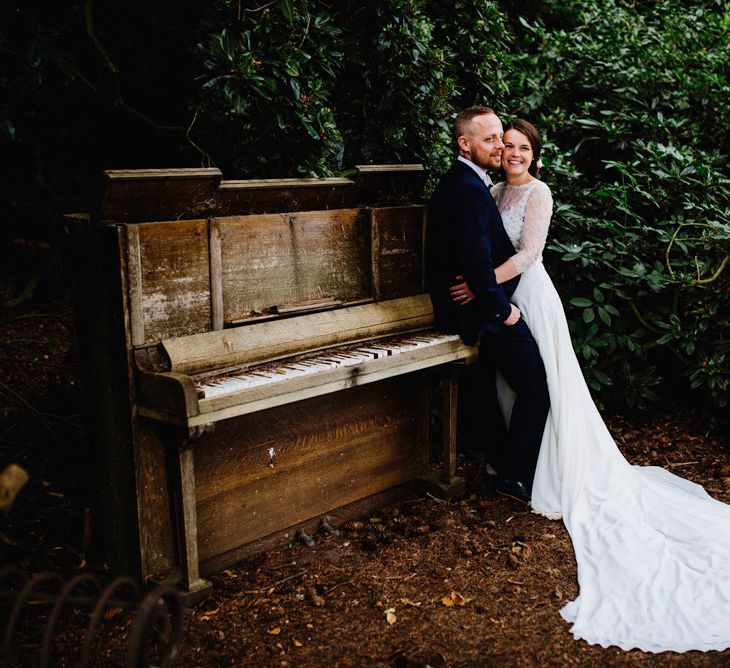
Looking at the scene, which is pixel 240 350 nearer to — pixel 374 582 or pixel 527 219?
pixel 374 582

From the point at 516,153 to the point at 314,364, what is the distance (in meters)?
1.74

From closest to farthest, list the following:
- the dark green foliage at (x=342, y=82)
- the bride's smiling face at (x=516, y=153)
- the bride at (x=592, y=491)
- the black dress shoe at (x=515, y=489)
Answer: the bride at (x=592, y=491), the dark green foliage at (x=342, y=82), the bride's smiling face at (x=516, y=153), the black dress shoe at (x=515, y=489)

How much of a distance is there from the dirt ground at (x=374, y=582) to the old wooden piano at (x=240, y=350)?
240 millimetres

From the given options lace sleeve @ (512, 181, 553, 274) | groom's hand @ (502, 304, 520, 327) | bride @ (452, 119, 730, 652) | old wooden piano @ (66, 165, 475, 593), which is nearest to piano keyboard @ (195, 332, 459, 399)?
old wooden piano @ (66, 165, 475, 593)

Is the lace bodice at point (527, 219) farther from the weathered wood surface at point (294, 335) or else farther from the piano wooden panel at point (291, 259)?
the piano wooden panel at point (291, 259)

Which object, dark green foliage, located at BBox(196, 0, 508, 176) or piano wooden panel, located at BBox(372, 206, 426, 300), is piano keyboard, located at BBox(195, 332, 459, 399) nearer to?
piano wooden panel, located at BBox(372, 206, 426, 300)

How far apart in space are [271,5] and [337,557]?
288cm

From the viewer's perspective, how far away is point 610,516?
13.9 feet

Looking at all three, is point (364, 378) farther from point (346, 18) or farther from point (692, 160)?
point (692, 160)

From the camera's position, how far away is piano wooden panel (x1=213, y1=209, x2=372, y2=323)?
372cm

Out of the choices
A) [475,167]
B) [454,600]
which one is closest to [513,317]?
[475,167]

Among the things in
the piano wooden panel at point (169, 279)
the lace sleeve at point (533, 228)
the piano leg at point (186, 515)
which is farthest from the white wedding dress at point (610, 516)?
the piano wooden panel at point (169, 279)

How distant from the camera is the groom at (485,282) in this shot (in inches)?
166

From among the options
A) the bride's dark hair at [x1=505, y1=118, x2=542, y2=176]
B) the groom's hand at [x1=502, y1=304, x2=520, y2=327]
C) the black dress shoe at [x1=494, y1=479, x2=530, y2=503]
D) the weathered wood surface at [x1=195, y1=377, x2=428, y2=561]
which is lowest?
the black dress shoe at [x1=494, y1=479, x2=530, y2=503]
